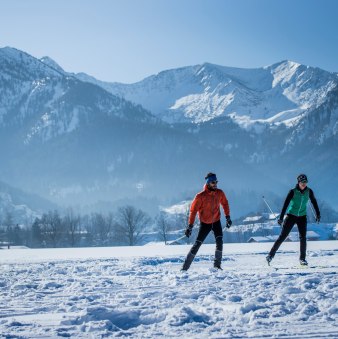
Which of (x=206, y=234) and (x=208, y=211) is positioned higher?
(x=208, y=211)

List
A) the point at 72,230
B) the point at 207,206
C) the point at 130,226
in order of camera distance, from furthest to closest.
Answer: the point at 72,230 → the point at 130,226 → the point at 207,206

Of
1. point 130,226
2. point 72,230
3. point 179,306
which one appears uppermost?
point 130,226

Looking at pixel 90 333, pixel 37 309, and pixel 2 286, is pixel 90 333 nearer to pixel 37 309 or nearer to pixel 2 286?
pixel 37 309

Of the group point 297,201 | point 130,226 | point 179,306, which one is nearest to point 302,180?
point 297,201

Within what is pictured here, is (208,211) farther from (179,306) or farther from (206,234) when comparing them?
(179,306)

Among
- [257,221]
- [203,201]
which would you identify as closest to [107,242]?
[257,221]

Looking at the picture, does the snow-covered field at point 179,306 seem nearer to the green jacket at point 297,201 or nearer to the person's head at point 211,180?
the green jacket at point 297,201

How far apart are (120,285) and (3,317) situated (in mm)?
3425

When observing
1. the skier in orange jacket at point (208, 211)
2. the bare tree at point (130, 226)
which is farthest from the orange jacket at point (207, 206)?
the bare tree at point (130, 226)

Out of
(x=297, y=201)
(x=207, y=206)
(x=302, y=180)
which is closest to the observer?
(x=207, y=206)

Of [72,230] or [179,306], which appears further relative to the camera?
[72,230]

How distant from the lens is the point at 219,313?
20.8 ft

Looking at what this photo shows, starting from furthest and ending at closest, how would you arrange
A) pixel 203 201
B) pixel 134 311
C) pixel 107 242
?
pixel 107 242 < pixel 203 201 < pixel 134 311

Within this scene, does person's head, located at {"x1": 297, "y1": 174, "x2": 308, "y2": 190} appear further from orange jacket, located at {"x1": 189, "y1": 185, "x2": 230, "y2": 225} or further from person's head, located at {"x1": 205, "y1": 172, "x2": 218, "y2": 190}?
person's head, located at {"x1": 205, "y1": 172, "x2": 218, "y2": 190}
